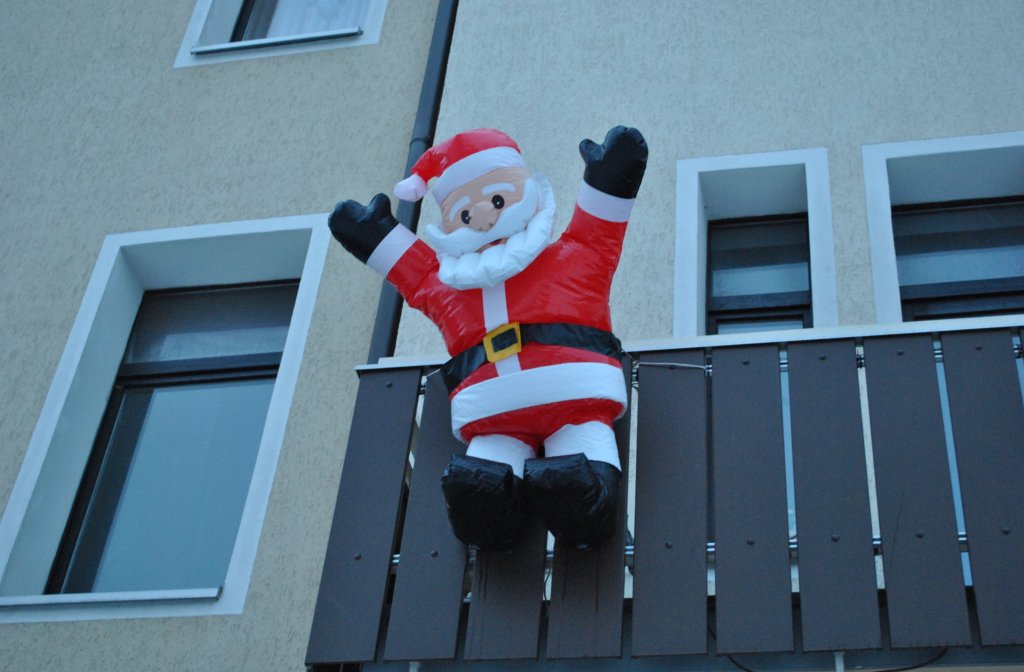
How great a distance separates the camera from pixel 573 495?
15.3ft

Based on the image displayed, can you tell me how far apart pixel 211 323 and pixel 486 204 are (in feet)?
9.35

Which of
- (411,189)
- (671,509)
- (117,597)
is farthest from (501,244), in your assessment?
(117,597)

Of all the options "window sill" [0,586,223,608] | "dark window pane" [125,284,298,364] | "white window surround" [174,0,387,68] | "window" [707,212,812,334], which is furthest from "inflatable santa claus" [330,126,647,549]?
"white window surround" [174,0,387,68]

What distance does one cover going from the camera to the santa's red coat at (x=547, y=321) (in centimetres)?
490

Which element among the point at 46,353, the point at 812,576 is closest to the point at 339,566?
the point at 812,576

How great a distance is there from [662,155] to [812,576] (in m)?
2.84

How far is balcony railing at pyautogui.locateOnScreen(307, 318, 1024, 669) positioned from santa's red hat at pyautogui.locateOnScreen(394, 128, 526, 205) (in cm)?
89

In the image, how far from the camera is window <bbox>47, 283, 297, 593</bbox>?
6668 millimetres

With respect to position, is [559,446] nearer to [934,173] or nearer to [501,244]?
[501,244]

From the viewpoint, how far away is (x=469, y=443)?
5.14 meters

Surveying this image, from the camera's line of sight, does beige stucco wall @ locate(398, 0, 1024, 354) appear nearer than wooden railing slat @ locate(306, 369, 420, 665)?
No

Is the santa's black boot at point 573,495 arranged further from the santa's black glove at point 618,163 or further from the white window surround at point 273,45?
the white window surround at point 273,45

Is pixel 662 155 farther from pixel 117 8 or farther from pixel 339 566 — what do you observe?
pixel 117 8

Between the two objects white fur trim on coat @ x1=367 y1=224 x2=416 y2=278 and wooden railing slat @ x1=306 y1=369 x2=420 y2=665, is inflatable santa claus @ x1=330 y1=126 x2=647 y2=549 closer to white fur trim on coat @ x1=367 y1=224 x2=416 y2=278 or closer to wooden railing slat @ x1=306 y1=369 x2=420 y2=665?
white fur trim on coat @ x1=367 y1=224 x2=416 y2=278
